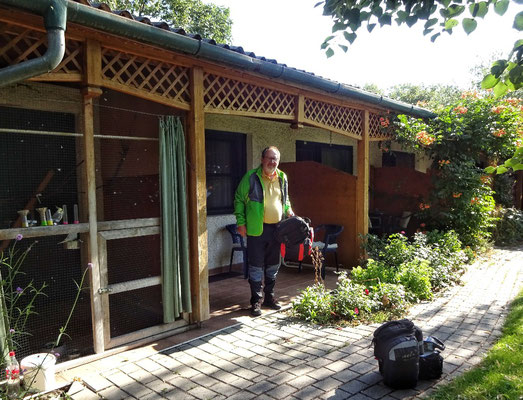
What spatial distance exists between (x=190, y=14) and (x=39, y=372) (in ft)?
51.1

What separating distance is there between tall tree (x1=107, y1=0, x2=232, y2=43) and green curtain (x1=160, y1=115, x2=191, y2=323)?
12473 millimetres

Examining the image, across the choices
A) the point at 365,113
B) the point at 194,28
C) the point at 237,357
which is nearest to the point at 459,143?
the point at 365,113

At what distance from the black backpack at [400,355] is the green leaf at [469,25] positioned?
6.88 feet

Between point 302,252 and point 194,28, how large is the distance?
13861 millimetres

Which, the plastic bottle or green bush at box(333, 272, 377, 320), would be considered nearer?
the plastic bottle

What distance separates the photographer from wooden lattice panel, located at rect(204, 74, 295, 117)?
4.50 metres

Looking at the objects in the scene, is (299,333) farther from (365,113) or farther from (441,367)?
(365,113)

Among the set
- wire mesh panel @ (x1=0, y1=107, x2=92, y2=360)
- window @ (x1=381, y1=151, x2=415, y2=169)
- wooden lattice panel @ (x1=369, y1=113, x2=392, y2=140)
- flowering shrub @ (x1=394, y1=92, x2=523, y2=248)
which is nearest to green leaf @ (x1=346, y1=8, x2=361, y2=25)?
wire mesh panel @ (x1=0, y1=107, x2=92, y2=360)

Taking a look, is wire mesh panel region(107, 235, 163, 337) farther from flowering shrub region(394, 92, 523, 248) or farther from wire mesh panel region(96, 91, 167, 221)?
flowering shrub region(394, 92, 523, 248)

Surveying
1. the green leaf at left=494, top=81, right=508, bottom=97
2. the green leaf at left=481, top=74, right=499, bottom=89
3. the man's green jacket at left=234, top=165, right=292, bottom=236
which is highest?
the green leaf at left=481, top=74, right=499, bottom=89

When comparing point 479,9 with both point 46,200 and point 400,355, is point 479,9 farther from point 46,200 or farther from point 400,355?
point 46,200

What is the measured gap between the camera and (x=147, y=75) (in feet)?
13.1

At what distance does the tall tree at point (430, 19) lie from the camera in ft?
8.03

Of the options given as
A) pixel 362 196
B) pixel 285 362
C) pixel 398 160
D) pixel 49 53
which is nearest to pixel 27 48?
pixel 49 53
